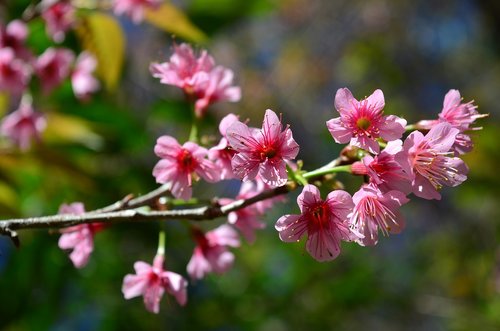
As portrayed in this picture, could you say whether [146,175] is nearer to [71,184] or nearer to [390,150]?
[71,184]

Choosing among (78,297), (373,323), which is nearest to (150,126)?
(78,297)

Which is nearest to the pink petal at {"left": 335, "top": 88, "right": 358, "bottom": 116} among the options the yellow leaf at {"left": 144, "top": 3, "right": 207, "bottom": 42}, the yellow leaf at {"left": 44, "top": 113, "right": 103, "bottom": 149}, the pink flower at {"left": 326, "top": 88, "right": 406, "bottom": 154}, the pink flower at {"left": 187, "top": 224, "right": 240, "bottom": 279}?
the pink flower at {"left": 326, "top": 88, "right": 406, "bottom": 154}

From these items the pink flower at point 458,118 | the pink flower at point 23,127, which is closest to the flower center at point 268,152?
the pink flower at point 458,118

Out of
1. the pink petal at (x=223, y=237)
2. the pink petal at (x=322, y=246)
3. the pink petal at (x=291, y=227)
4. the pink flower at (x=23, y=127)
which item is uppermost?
the pink petal at (x=291, y=227)

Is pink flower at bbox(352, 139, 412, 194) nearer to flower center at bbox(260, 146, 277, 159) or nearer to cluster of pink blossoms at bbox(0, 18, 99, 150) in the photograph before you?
flower center at bbox(260, 146, 277, 159)

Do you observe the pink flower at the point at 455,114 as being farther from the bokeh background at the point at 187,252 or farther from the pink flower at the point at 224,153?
the bokeh background at the point at 187,252
